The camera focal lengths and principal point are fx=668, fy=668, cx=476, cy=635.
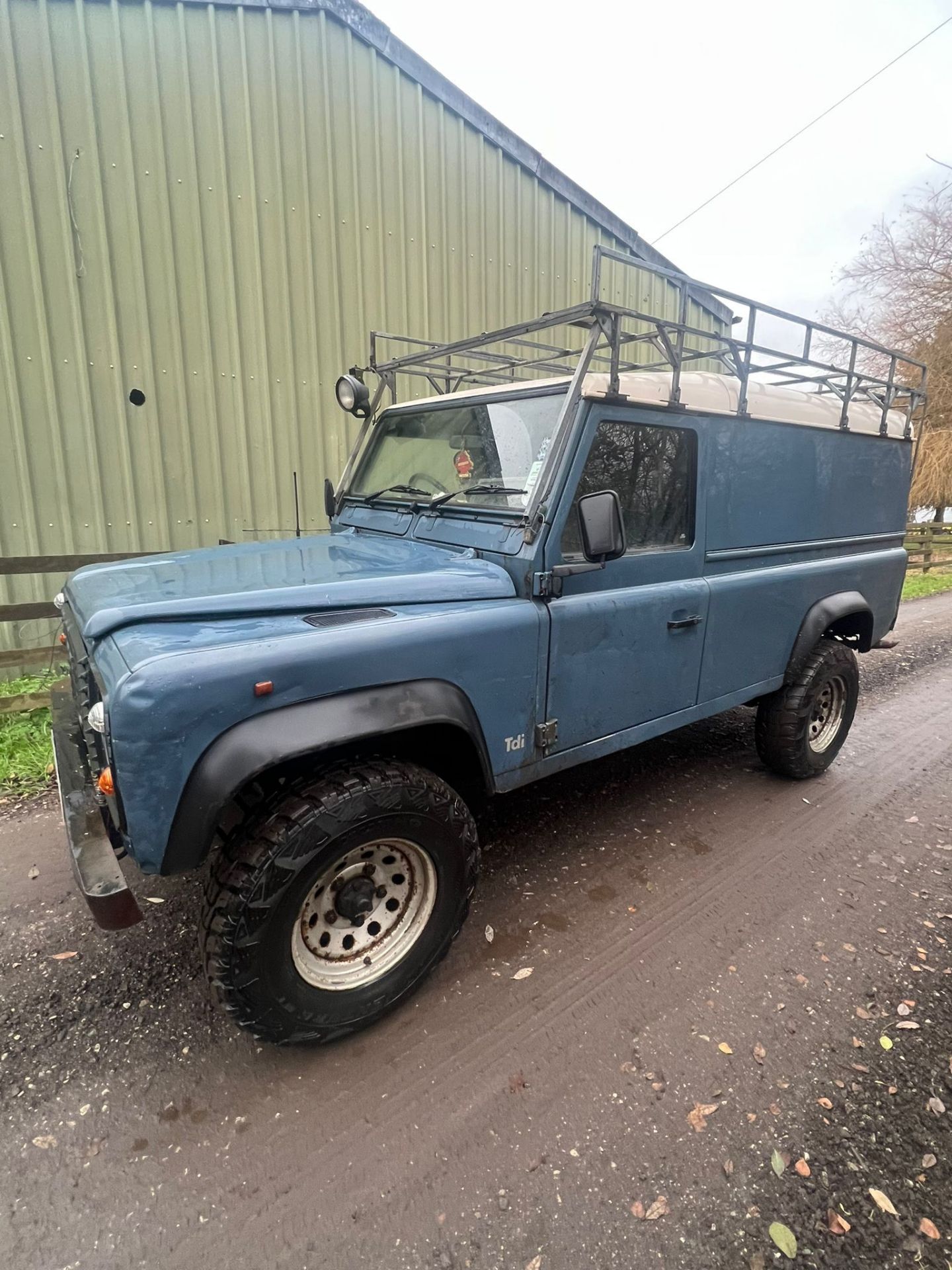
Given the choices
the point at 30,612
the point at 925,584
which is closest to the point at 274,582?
the point at 30,612

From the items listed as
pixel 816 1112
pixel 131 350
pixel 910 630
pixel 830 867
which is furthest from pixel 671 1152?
pixel 910 630

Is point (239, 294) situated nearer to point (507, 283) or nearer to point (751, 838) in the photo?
point (507, 283)

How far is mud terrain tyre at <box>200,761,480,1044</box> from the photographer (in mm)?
1968

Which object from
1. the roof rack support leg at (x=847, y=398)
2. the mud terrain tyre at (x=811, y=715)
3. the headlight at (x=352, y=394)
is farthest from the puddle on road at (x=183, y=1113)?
the roof rack support leg at (x=847, y=398)

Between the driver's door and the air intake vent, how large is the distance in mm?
705

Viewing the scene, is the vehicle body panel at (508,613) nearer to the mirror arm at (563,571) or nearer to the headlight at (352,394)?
the mirror arm at (563,571)

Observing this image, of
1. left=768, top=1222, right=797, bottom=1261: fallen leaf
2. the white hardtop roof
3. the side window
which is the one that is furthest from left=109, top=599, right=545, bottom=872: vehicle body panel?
left=768, top=1222, right=797, bottom=1261: fallen leaf

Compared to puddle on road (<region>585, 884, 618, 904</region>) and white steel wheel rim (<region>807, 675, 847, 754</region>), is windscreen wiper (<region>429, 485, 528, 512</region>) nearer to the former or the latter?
puddle on road (<region>585, 884, 618, 904</region>)

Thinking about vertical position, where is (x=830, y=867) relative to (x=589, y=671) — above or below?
below

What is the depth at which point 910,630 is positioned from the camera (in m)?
8.54

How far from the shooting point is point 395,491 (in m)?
3.41

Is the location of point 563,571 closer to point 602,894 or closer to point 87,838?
point 602,894

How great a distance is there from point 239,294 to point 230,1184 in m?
6.66

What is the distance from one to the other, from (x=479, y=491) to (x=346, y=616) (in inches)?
38.8
